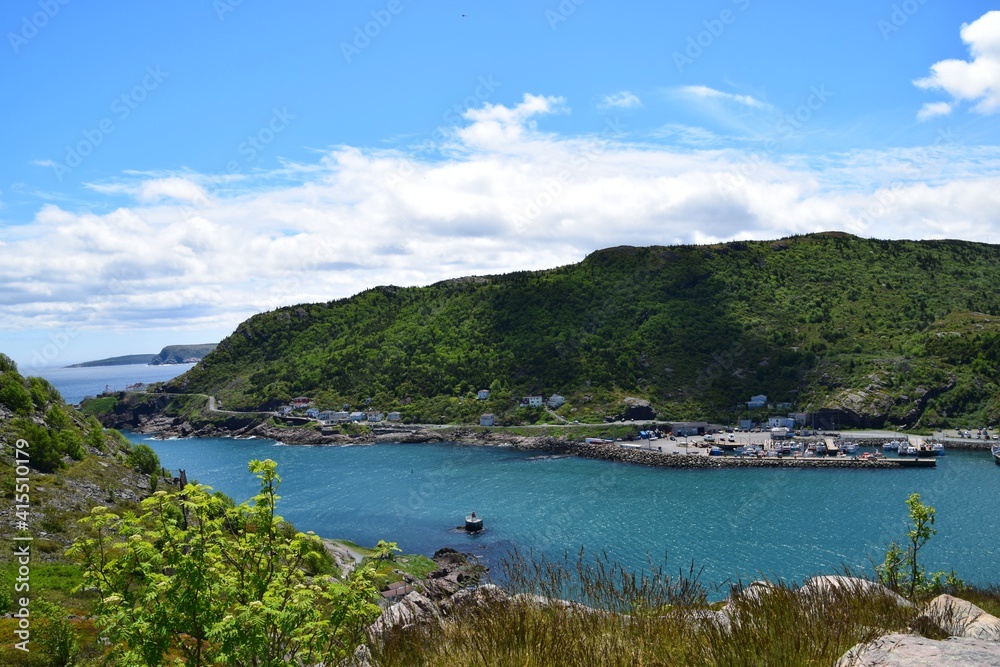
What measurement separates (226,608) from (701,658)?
165 inches

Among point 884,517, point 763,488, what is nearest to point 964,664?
point 884,517

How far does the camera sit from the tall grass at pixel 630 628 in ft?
15.4

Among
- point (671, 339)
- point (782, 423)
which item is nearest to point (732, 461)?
point (782, 423)

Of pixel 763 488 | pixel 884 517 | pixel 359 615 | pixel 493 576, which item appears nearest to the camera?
pixel 359 615

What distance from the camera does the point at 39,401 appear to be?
2972cm

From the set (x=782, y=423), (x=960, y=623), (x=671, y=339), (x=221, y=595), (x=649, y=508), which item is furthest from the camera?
(x=671, y=339)

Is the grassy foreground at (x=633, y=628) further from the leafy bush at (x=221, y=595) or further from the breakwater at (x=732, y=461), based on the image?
the breakwater at (x=732, y=461)

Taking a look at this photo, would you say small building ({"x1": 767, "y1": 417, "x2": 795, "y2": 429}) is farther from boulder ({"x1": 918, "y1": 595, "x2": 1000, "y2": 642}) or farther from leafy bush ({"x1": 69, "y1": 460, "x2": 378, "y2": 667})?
leafy bush ({"x1": 69, "y1": 460, "x2": 378, "y2": 667})

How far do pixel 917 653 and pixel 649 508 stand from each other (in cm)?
5122

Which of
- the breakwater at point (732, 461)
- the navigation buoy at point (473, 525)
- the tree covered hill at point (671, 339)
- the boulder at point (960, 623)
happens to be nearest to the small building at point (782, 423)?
the tree covered hill at point (671, 339)

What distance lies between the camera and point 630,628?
5.24 meters

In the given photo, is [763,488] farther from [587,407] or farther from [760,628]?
[760,628]

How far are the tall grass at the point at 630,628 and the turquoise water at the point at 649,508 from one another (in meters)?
28.8

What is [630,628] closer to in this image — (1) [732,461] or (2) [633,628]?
(2) [633,628]
